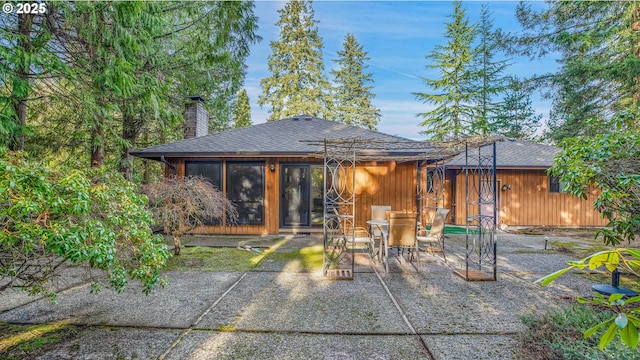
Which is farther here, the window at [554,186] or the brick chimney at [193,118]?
the window at [554,186]

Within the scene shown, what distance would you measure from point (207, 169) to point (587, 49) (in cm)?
1363

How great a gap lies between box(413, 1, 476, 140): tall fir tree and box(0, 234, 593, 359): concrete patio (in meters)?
14.1

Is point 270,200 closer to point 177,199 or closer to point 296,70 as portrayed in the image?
point 177,199

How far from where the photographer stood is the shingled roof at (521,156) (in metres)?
10.6

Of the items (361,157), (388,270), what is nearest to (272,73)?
(361,157)

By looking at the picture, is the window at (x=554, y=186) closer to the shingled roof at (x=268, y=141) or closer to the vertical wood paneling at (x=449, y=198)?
the vertical wood paneling at (x=449, y=198)

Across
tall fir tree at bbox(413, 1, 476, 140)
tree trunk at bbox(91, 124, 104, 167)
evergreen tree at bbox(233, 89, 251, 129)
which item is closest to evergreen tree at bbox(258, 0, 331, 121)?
evergreen tree at bbox(233, 89, 251, 129)

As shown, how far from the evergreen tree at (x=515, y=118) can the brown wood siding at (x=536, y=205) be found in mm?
8061

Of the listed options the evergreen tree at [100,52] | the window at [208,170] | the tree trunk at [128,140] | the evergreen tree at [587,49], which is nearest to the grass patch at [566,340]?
the evergreen tree at [100,52]

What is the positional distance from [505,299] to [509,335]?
1108 millimetres

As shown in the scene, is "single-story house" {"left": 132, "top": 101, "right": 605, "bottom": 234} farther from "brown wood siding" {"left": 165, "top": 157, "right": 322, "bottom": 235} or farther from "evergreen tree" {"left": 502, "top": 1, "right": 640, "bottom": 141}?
"evergreen tree" {"left": 502, "top": 1, "right": 640, "bottom": 141}

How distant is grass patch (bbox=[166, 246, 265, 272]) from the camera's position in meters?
5.44

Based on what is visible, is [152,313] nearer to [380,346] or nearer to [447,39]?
[380,346]

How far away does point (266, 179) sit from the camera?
28.3 feet
